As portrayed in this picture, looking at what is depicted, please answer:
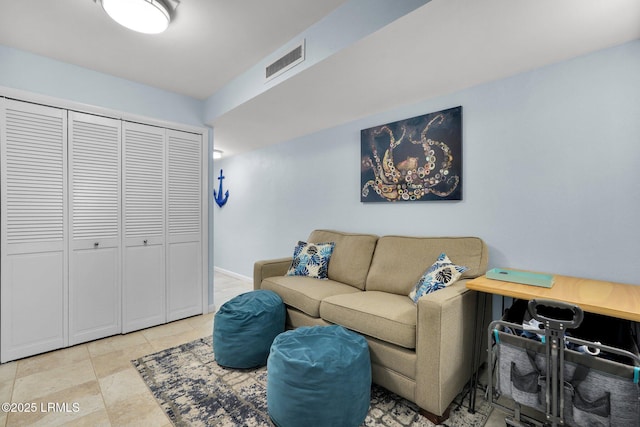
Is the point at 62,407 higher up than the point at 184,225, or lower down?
lower down

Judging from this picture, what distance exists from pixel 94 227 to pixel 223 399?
1960 mm

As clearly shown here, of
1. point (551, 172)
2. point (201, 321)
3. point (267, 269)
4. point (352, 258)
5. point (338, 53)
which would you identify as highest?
point (338, 53)

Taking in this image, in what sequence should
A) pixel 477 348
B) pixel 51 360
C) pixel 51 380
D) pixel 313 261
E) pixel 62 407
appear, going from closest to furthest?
pixel 62 407, pixel 477 348, pixel 51 380, pixel 51 360, pixel 313 261

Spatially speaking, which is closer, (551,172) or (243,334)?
(551,172)

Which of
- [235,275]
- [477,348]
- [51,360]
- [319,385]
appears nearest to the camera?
[319,385]

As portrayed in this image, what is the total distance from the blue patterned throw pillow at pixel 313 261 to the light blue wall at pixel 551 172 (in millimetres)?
534

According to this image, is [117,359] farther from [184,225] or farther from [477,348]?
[477,348]

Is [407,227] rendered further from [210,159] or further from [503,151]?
[210,159]

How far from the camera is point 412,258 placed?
7.66ft

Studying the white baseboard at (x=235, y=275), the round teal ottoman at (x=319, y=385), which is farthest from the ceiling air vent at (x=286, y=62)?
the white baseboard at (x=235, y=275)

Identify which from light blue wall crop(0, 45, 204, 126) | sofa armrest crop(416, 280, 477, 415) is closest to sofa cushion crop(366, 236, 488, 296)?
sofa armrest crop(416, 280, 477, 415)

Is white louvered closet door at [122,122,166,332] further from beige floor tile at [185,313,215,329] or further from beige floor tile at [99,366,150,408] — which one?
beige floor tile at [99,366,150,408]

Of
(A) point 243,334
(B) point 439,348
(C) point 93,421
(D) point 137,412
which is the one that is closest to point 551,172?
(B) point 439,348

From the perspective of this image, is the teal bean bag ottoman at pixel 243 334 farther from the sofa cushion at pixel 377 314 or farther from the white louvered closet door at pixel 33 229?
the white louvered closet door at pixel 33 229
